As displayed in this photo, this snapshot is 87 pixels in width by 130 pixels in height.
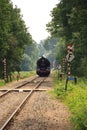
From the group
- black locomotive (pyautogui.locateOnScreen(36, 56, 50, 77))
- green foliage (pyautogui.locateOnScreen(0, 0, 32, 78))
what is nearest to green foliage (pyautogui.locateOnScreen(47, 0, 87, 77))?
green foliage (pyautogui.locateOnScreen(0, 0, 32, 78))

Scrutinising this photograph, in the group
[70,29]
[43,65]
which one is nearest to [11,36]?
[43,65]

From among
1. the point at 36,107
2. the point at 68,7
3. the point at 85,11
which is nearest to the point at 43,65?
the point at 68,7

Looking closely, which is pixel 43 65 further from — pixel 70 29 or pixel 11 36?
pixel 70 29

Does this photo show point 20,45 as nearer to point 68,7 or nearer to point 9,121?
point 68,7

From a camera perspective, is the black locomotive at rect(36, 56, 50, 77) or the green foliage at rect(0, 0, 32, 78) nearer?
the green foliage at rect(0, 0, 32, 78)

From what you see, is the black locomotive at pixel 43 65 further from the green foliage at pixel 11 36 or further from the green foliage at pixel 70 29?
the green foliage at pixel 70 29

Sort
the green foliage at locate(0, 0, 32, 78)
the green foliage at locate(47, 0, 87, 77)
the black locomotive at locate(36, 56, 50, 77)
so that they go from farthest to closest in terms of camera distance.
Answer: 1. the black locomotive at locate(36, 56, 50, 77)
2. the green foliage at locate(0, 0, 32, 78)
3. the green foliage at locate(47, 0, 87, 77)

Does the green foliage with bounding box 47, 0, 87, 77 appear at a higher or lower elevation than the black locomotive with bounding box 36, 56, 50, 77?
higher

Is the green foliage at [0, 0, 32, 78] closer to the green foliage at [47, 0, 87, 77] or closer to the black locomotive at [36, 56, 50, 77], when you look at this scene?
the black locomotive at [36, 56, 50, 77]

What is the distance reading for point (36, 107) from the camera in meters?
A: 20.8

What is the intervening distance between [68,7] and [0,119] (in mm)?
33855

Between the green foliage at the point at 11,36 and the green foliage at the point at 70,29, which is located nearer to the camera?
the green foliage at the point at 70,29

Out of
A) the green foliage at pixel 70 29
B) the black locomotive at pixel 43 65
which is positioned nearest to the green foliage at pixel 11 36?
the black locomotive at pixel 43 65

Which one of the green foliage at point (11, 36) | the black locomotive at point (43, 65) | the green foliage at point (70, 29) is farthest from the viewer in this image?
the black locomotive at point (43, 65)
